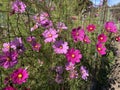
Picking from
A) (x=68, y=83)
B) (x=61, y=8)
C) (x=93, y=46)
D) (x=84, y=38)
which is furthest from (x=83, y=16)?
(x=68, y=83)

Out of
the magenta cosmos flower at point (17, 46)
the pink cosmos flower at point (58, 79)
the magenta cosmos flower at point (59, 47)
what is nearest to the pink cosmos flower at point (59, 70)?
the pink cosmos flower at point (58, 79)

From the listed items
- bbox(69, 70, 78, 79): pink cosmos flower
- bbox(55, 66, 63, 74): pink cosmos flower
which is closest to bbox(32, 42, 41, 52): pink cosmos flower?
bbox(55, 66, 63, 74): pink cosmos flower

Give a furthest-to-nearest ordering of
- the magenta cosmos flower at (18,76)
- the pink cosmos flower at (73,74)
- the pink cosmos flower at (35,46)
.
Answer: the pink cosmos flower at (73,74)
the pink cosmos flower at (35,46)
the magenta cosmos flower at (18,76)

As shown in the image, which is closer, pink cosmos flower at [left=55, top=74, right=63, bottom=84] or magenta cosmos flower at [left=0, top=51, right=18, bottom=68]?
magenta cosmos flower at [left=0, top=51, right=18, bottom=68]

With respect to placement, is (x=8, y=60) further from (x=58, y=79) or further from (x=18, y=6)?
(x=58, y=79)

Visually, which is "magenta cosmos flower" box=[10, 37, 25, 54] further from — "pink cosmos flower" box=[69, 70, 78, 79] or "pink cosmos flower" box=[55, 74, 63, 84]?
"pink cosmos flower" box=[69, 70, 78, 79]

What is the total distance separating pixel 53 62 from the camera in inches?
91.9

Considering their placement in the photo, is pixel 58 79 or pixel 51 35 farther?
pixel 58 79

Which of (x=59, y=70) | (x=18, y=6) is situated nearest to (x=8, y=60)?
(x=18, y=6)

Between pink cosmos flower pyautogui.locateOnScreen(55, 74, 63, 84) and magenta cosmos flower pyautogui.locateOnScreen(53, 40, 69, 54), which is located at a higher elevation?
magenta cosmos flower pyautogui.locateOnScreen(53, 40, 69, 54)

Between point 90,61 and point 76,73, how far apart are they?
837 mm

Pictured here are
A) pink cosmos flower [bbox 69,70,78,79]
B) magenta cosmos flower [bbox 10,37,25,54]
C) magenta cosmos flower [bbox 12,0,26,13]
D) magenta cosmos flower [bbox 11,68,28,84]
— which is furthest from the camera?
pink cosmos flower [bbox 69,70,78,79]

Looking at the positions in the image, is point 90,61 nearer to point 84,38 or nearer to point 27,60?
point 84,38

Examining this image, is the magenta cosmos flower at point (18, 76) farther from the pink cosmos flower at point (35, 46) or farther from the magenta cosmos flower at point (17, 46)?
the pink cosmos flower at point (35, 46)
